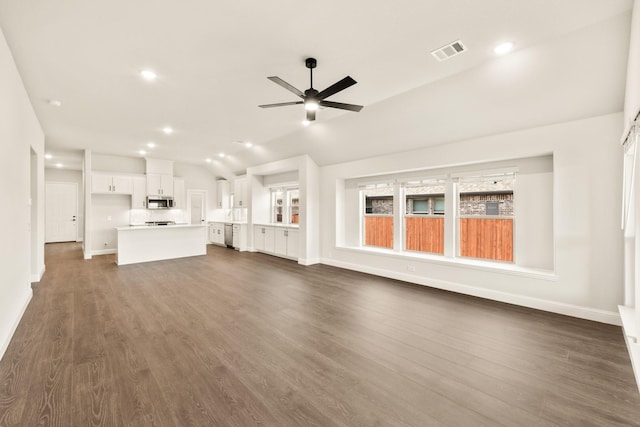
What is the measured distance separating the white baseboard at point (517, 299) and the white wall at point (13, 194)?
5.32m

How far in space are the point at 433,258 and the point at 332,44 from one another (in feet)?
12.8

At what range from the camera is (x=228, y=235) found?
9.76 m

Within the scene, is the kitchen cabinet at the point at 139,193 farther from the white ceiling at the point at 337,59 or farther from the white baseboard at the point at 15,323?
the white baseboard at the point at 15,323

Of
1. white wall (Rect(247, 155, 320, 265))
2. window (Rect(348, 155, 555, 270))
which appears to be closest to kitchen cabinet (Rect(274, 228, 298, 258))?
white wall (Rect(247, 155, 320, 265))

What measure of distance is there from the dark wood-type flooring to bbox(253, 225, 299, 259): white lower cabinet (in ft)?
9.94

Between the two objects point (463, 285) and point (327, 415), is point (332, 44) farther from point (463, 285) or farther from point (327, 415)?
point (463, 285)

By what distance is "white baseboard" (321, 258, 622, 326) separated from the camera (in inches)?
131

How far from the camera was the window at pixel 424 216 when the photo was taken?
5250mm

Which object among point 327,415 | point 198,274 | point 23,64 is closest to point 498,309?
point 327,415

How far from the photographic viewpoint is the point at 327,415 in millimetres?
1809

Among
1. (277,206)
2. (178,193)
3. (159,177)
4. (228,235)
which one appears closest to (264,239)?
(277,206)

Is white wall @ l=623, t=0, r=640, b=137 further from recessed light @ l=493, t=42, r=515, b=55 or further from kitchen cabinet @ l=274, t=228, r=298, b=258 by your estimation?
kitchen cabinet @ l=274, t=228, r=298, b=258

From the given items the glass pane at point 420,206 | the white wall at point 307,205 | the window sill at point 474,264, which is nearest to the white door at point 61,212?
the white wall at point 307,205

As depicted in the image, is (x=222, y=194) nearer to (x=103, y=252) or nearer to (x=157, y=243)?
(x=157, y=243)
